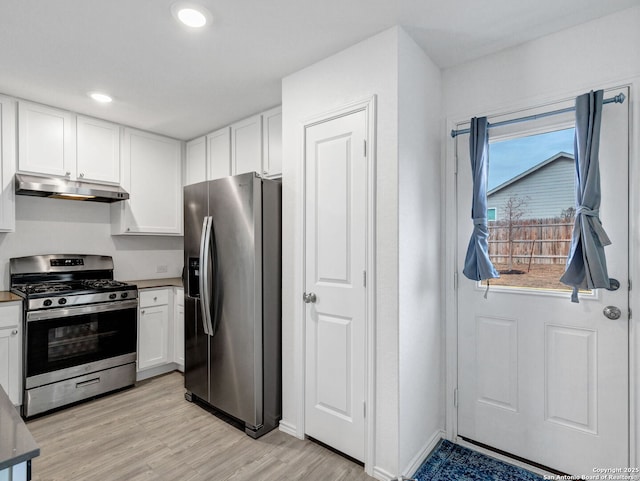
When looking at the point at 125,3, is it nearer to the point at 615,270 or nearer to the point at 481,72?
the point at 481,72

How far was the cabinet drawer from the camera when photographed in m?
3.29

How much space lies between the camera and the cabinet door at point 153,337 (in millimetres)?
3277

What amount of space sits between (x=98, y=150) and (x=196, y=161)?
2.95 feet

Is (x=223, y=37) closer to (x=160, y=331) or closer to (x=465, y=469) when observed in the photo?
(x=160, y=331)

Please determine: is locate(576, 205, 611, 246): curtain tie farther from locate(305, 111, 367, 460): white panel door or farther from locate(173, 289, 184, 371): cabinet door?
locate(173, 289, 184, 371): cabinet door

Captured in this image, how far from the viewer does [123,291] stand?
10.2 feet

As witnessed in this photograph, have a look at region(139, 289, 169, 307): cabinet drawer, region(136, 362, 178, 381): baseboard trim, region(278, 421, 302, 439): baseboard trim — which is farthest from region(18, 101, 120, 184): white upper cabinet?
region(278, 421, 302, 439): baseboard trim

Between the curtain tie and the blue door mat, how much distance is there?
1.32 metres

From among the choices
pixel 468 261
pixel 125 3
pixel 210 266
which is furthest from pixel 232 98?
pixel 468 261

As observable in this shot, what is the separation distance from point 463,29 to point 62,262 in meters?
3.66

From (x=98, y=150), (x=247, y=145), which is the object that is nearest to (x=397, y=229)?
(x=247, y=145)

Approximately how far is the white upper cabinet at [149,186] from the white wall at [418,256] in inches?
110

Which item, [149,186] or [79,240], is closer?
[79,240]

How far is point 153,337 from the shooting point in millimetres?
3352
